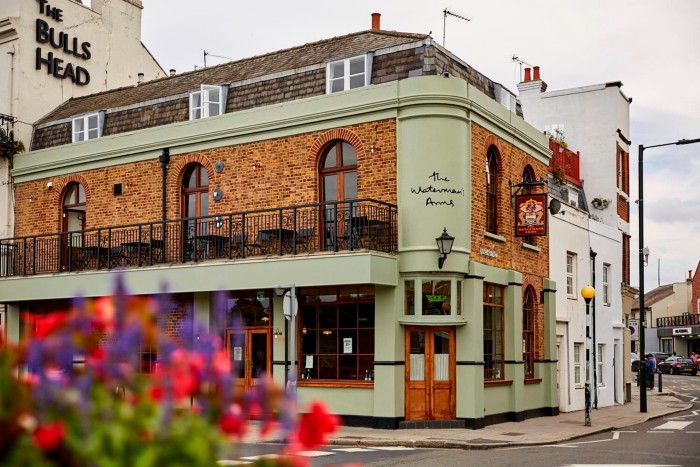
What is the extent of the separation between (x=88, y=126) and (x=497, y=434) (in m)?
14.3

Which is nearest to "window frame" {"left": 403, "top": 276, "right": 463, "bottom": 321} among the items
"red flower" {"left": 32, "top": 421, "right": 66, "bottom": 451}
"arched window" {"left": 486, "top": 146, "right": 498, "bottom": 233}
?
"arched window" {"left": 486, "top": 146, "right": 498, "bottom": 233}

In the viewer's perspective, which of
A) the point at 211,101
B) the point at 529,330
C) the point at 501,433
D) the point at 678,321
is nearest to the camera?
the point at 501,433

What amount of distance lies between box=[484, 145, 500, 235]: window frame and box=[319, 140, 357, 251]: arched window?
3342mm

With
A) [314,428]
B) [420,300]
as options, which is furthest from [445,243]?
[314,428]

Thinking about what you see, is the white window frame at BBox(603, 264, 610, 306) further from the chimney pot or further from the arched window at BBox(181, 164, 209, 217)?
the arched window at BBox(181, 164, 209, 217)

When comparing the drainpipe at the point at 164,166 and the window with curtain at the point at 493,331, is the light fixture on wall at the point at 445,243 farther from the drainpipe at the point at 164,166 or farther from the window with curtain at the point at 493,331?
the drainpipe at the point at 164,166

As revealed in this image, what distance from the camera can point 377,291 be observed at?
1989cm

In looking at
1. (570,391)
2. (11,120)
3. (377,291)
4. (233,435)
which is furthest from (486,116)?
(233,435)

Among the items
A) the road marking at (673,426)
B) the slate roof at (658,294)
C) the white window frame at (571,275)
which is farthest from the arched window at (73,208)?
the slate roof at (658,294)

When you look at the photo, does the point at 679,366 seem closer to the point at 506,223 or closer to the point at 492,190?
the point at 506,223

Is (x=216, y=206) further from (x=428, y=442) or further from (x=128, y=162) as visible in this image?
(x=428, y=442)

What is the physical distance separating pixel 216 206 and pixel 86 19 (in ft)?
36.1

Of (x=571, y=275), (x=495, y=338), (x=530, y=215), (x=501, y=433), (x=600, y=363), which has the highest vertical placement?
(x=530, y=215)

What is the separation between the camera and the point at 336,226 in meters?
19.6
